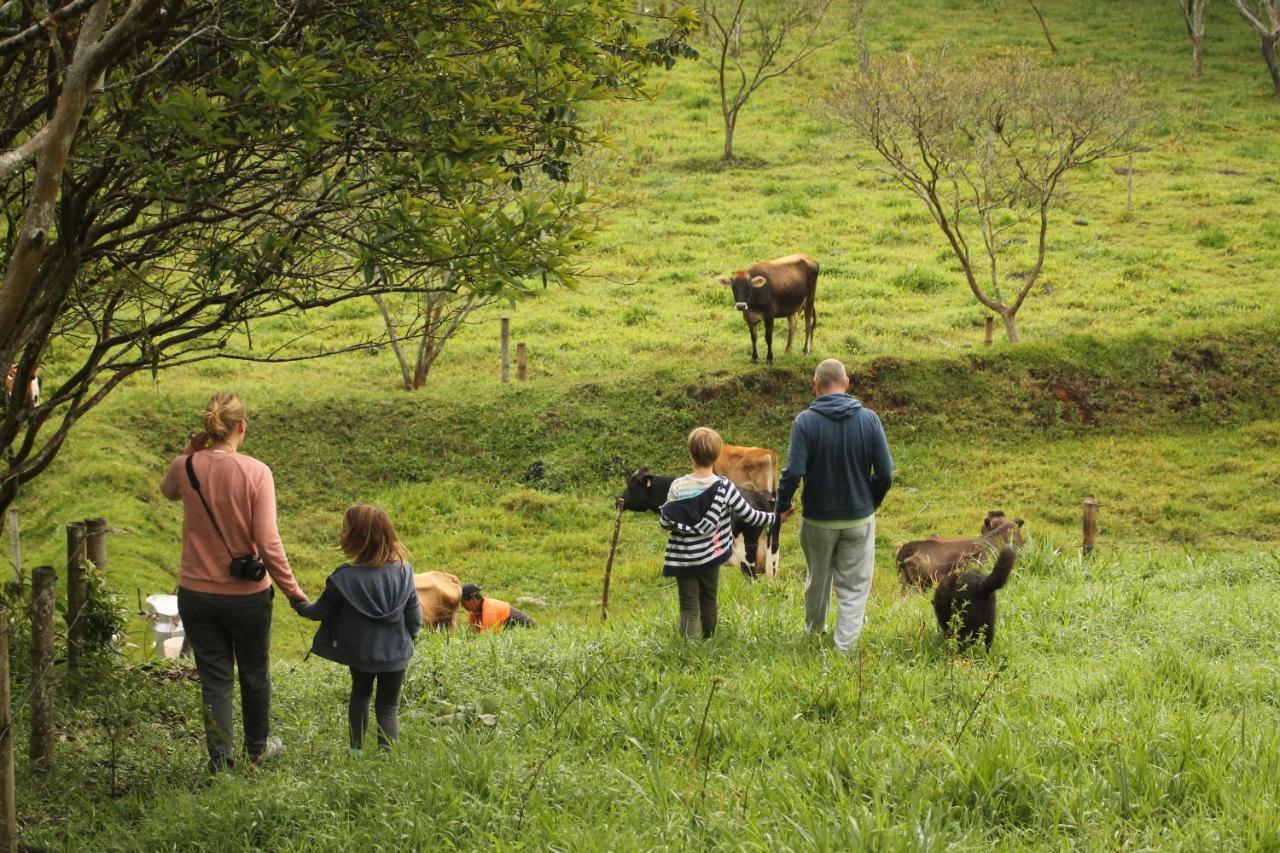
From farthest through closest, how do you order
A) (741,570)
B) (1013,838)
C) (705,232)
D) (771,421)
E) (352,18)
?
(705,232)
(771,421)
(741,570)
(352,18)
(1013,838)

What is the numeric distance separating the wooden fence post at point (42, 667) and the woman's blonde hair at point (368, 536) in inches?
63.2

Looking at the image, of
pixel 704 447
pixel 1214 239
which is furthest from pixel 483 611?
pixel 1214 239

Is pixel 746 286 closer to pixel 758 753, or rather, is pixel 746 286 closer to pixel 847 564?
pixel 847 564

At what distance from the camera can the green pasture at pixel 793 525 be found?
543 cm

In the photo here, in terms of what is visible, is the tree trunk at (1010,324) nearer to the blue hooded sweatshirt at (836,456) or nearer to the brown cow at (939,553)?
the brown cow at (939,553)

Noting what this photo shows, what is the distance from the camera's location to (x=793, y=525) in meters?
16.3

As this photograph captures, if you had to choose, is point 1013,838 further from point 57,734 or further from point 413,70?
point 57,734

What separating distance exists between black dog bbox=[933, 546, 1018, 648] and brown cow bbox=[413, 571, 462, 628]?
5546 millimetres

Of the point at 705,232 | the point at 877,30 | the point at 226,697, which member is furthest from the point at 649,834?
the point at 877,30

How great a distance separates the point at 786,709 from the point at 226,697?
300 cm

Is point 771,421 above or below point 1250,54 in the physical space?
below

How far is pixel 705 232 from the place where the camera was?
27.0 metres

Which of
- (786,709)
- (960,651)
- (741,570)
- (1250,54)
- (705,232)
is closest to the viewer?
(786,709)

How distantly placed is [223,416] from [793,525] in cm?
1095
